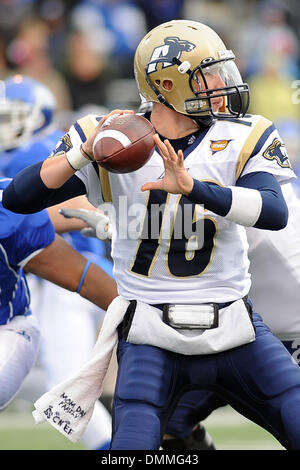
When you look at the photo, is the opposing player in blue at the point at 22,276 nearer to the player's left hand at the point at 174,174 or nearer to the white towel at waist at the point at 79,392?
the white towel at waist at the point at 79,392

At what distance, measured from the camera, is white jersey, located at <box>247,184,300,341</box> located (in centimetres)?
400

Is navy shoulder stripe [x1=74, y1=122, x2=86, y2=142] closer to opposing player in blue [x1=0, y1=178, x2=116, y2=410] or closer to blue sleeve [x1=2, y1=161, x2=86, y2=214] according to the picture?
blue sleeve [x1=2, y1=161, x2=86, y2=214]

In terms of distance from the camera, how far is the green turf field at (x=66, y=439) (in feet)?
18.0

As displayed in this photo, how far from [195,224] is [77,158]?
1.45ft

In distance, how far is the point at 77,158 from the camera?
125 inches

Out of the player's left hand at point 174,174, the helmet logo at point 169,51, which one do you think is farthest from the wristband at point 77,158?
the helmet logo at point 169,51

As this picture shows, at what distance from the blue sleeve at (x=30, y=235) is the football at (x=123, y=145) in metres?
0.91

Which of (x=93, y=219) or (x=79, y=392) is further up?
(x=93, y=219)

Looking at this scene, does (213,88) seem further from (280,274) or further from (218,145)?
(280,274)

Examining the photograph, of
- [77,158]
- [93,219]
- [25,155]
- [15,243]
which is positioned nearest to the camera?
[77,158]

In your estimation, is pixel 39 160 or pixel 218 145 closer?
pixel 218 145

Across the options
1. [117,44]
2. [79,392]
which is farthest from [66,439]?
[117,44]

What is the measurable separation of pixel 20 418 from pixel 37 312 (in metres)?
1.02

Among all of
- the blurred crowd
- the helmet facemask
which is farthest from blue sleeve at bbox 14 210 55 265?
the blurred crowd
